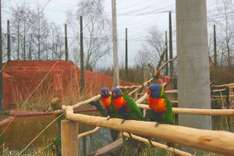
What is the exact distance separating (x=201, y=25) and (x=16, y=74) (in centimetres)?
835

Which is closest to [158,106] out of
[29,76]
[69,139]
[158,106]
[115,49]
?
[158,106]

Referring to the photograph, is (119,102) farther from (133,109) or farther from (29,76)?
(29,76)

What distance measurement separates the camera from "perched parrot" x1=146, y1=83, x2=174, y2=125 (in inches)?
84.8

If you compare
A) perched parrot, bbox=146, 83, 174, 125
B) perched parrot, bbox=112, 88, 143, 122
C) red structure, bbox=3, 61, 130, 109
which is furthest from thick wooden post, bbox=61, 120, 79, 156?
red structure, bbox=3, 61, 130, 109

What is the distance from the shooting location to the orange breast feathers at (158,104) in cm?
222

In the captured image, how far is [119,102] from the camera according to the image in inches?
103

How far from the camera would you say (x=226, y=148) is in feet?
5.13

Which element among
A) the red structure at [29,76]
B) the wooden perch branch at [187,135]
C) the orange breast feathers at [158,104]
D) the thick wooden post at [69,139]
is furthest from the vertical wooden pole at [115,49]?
the orange breast feathers at [158,104]

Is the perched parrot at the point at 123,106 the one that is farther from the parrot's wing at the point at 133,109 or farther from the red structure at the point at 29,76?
the red structure at the point at 29,76

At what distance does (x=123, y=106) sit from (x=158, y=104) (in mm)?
365

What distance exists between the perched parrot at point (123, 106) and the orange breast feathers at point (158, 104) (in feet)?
0.92

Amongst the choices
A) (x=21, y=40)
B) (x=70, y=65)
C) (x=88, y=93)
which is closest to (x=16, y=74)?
(x=70, y=65)

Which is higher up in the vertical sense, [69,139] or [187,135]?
[187,135]

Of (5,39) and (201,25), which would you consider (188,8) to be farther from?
(5,39)
